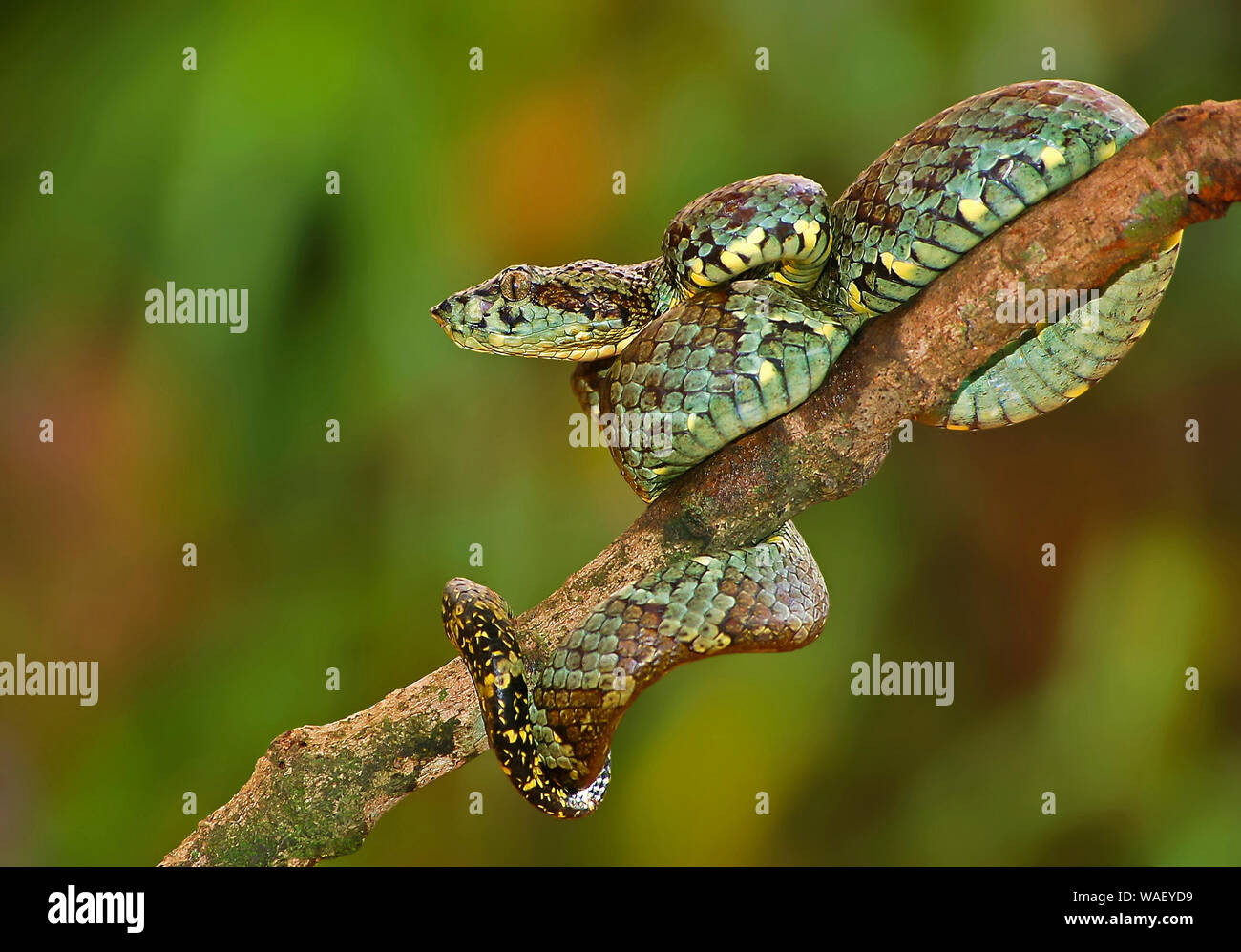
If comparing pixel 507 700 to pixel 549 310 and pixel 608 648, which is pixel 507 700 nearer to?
pixel 608 648

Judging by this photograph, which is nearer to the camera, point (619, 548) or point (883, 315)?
point (883, 315)

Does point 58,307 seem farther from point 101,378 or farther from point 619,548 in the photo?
point 619,548

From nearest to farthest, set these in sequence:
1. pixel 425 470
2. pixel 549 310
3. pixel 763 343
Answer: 1. pixel 763 343
2. pixel 549 310
3. pixel 425 470

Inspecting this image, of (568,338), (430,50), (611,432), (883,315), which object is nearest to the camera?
(883,315)

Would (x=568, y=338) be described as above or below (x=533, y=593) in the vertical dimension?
above

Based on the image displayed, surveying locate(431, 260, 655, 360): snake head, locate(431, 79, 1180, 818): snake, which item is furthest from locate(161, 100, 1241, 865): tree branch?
locate(431, 260, 655, 360): snake head

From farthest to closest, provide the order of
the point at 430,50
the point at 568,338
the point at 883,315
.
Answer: the point at 430,50, the point at 568,338, the point at 883,315

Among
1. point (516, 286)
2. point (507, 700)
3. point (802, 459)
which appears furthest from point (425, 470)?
point (802, 459)

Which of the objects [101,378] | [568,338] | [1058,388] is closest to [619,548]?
[568,338]

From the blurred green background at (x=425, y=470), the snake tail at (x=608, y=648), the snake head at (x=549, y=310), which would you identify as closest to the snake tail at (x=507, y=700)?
the snake tail at (x=608, y=648)
